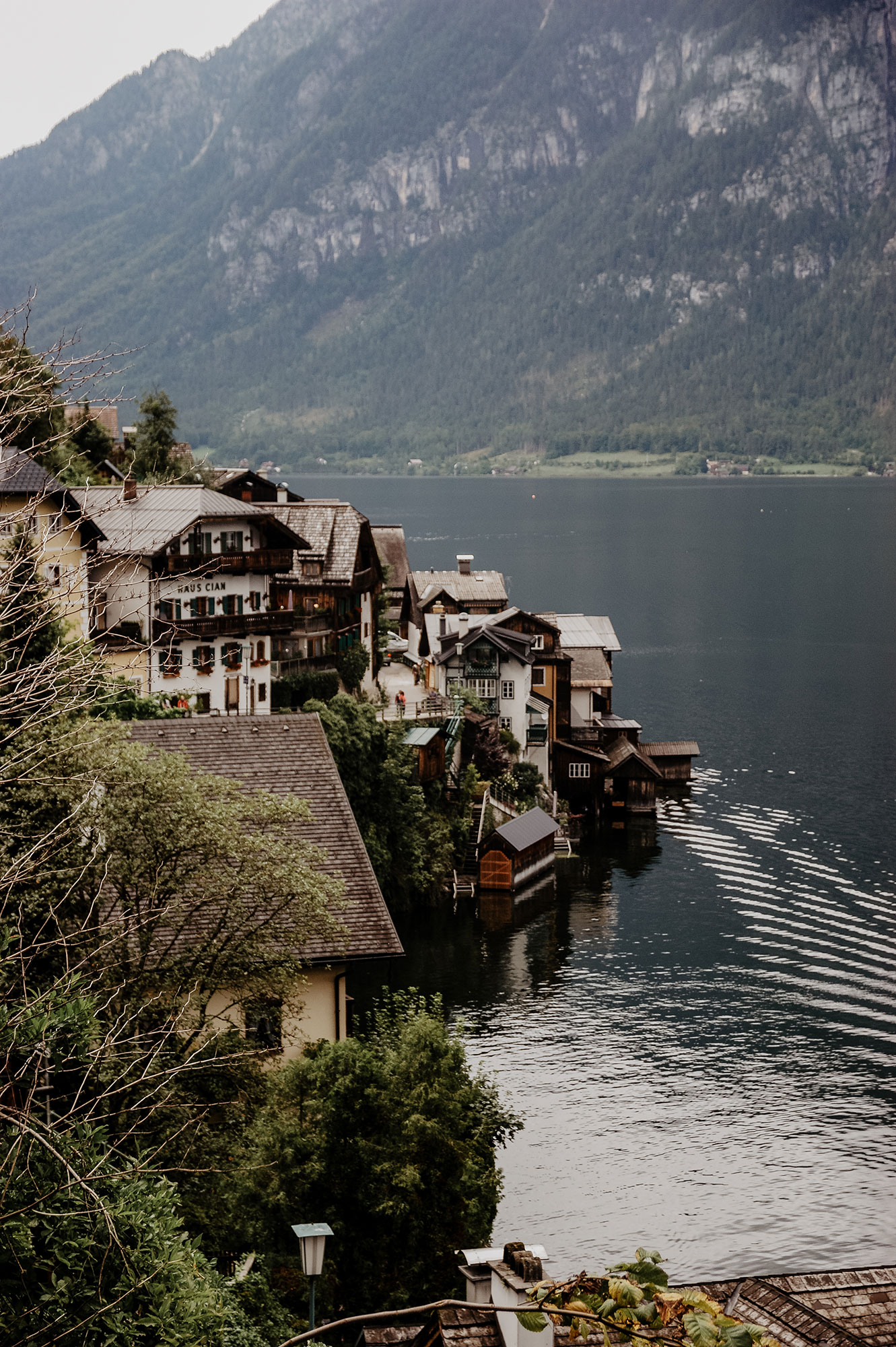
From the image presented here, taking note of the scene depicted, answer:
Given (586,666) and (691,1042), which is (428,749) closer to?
(691,1042)

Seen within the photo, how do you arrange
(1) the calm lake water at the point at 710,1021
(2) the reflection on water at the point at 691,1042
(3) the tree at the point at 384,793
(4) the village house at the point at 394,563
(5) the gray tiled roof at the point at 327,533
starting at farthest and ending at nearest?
(4) the village house at the point at 394,563 → (5) the gray tiled roof at the point at 327,533 → (3) the tree at the point at 384,793 → (1) the calm lake water at the point at 710,1021 → (2) the reflection on water at the point at 691,1042

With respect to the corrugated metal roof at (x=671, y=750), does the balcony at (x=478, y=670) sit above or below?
above

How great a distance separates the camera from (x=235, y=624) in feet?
209

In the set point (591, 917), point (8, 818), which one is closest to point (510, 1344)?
point (8, 818)

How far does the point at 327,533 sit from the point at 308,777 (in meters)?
42.5

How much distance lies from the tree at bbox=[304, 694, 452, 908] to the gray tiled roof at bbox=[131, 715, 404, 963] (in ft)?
86.1

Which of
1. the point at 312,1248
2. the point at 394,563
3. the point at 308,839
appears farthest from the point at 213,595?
the point at 312,1248

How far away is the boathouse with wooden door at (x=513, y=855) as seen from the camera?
73875 millimetres

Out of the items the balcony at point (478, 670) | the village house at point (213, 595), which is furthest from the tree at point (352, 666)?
the balcony at point (478, 670)

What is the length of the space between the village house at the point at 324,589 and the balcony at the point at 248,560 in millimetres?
680

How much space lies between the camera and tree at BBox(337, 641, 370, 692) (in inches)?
2854

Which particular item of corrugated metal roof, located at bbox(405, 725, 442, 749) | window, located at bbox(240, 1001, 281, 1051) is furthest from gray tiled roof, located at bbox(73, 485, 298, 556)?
window, located at bbox(240, 1001, 281, 1051)

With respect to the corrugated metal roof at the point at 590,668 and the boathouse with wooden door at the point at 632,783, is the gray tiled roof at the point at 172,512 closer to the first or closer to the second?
the boathouse with wooden door at the point at 632,783

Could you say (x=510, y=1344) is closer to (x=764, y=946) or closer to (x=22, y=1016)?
(x=22, y=1016)
